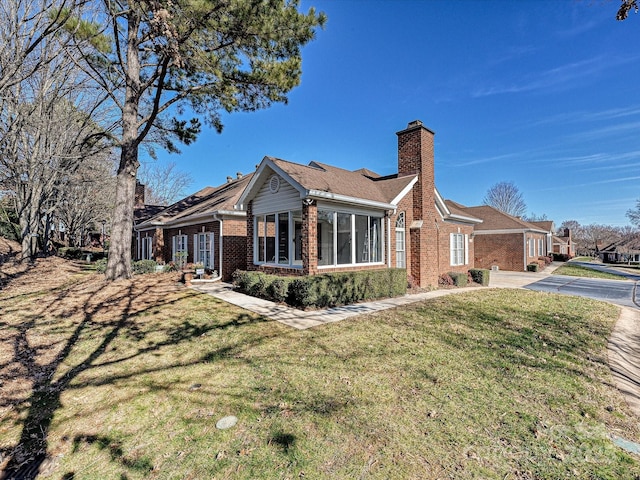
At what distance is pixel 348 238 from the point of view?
10906mm

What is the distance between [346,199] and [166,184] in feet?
124

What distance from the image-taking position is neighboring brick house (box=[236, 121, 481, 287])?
9.88 m

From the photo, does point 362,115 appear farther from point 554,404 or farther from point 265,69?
point 554,404

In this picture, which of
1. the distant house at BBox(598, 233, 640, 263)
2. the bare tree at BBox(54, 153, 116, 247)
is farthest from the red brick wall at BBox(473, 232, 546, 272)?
the distant house at BBox(598, 233, 640, 263)

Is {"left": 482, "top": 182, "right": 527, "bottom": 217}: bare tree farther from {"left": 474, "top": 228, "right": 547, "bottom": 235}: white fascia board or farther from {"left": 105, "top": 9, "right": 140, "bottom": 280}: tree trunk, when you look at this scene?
{"left": 105, "top": 9, "right": 140, "bottom": 280}: tree trunk

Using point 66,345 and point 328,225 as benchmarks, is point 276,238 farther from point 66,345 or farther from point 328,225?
point 66,345

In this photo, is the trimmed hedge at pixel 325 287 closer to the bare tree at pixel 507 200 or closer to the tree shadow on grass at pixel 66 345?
the tree shadow on grass at pixel 66 345

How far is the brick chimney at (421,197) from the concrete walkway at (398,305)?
1708 millimetres

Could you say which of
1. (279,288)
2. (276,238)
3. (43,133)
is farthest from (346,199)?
(43,133)

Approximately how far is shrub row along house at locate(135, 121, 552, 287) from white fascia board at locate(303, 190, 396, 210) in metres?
0.04

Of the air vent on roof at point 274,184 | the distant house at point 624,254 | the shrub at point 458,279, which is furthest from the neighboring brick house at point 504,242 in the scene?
the distant house at point 624,254

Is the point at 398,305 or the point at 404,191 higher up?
the point at 404,191

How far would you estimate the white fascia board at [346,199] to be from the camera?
357 inches

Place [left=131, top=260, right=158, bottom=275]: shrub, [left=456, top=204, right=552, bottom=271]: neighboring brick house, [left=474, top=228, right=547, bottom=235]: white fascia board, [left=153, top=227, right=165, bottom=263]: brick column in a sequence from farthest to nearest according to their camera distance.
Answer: [left=456, top=204, right=552, bottom=271]: neighboring brick house
[left=474, top=228, right=547, bottom=235]: white fascia board
[left=153, top=227, right=165, bottom=263]: brick column
[left=131, top=260, right=158, bottom=275]: shrub
